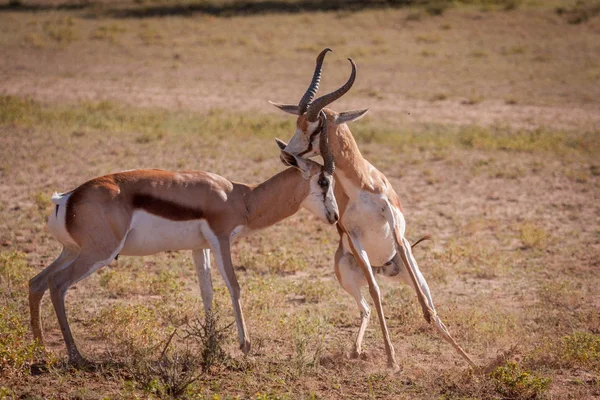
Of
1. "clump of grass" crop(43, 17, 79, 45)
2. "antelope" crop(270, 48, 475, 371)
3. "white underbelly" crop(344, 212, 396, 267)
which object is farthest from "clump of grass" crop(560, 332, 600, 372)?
"clump of grass" crop(43, 17, 79, 45)

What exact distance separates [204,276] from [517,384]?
107 inches

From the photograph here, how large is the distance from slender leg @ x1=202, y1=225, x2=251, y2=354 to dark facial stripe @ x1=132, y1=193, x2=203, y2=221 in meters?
0.22

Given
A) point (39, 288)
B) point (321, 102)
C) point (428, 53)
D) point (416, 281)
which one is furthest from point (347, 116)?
point (428, 53)

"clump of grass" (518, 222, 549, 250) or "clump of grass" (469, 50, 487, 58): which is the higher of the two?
"clump of grass" (469, 50, 487, 58)

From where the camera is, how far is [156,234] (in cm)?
649

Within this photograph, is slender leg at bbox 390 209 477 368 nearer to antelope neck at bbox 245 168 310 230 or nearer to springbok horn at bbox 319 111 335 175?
springbok horn at bbox 319 111 335 175

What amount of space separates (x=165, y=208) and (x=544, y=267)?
17.0 ft

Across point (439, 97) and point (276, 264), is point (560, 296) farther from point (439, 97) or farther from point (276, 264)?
point (439, 97)

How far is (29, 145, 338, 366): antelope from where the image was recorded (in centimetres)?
628

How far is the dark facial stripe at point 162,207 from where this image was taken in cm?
646

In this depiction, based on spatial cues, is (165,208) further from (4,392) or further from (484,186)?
(484,186)

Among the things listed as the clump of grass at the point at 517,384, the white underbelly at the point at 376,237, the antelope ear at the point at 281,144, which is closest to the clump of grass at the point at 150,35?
the antelope ear at the point at 281,144

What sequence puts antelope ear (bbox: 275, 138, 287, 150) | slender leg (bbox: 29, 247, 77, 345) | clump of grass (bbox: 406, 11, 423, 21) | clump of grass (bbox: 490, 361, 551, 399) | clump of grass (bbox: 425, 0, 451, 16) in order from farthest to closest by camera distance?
clump of grass (bbox: 425, 0, 451, 16), clump of grass (bbox: 406, 11, 423, 21), antelope ear (bbox: 275, 138, 287, 150), slender leg (bbox: 29, 247, 77, 345), clump of grass (bbox: 490, 361, 551, 399)

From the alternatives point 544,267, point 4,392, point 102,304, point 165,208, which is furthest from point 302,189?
point 544,267
